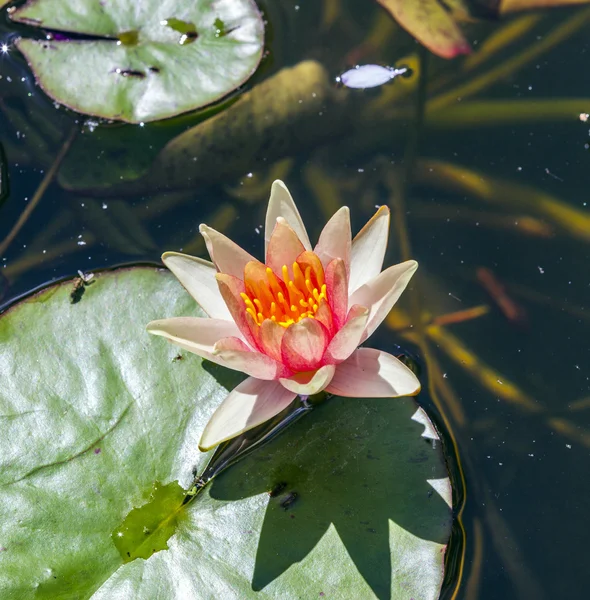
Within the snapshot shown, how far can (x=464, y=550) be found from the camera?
2607 mm

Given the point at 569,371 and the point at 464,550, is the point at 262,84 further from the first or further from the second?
the point at 464,550

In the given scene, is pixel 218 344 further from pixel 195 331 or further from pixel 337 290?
pixel 337 290

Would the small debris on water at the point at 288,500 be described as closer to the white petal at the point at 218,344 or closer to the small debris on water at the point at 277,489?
the small debris on water at the point at 277,489

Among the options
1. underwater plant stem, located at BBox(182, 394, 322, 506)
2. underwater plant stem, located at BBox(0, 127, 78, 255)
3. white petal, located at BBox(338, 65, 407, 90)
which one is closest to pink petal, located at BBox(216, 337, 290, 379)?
underwater plant stem, located at BBox(182, 394, 322, 506)

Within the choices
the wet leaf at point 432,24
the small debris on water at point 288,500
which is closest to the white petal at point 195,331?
the small debris on water at point 288,500

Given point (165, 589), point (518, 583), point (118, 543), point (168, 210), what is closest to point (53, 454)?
point (118, 543)

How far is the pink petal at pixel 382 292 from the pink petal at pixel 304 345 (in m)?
0.18

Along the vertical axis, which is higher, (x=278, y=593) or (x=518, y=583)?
(x=278, y=593)

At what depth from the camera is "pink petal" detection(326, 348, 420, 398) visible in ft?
7.12

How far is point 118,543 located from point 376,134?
236 cm

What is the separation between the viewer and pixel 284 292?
2305 mm

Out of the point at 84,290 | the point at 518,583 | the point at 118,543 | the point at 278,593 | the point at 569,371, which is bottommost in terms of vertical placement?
the point at 518,583

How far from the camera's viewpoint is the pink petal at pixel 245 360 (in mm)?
2068

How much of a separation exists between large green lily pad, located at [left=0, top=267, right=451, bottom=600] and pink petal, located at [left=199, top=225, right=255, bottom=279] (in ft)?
1.16
